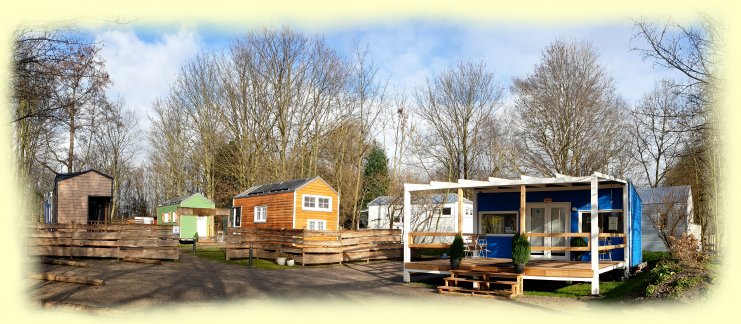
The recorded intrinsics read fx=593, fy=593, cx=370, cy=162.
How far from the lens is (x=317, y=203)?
3039 cm

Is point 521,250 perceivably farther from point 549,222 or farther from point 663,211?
point 663,211

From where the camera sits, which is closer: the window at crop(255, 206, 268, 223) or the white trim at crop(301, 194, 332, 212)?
the white trim at crop(301, 194, 332, 212)

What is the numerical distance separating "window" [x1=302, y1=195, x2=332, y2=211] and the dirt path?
920cm

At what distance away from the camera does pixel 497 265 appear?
16.0 m

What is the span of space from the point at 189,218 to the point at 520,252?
29.8 m

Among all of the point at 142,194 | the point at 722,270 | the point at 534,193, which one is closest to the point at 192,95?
the point at 142,194

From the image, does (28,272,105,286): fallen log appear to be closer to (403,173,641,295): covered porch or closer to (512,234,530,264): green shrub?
(403,173,641,295): covered porch

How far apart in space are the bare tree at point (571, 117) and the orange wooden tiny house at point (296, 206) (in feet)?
38.1

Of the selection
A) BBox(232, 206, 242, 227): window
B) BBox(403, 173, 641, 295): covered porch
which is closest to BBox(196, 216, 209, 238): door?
BBox(232, 206, 242, 227): window

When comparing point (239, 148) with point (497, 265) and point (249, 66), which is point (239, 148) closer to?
point (249, 66)

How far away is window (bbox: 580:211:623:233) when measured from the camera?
18.4 metres

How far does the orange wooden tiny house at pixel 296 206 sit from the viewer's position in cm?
2914

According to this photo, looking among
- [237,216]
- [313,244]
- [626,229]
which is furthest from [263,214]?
[626,229]

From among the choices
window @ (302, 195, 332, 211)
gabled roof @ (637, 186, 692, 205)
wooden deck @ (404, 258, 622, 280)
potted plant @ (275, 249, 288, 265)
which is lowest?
potted plant @ (275, 249, 288, 265)
